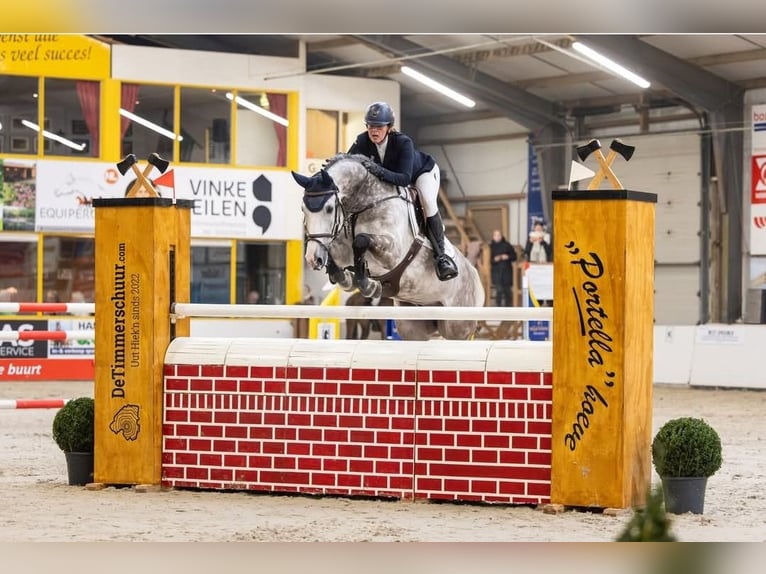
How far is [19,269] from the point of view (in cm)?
1817

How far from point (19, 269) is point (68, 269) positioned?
0.72m

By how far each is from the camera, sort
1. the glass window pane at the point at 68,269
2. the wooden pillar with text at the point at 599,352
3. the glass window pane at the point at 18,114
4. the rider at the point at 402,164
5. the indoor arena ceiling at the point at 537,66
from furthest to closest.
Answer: the glass window pane at the point at 68,269 < the glass window pane at the point at 18,114 < the indoor arena ceiling at the point at 537,66 < the rider at the point at 402,164 < the wooden pillar with text at the point at 599,352

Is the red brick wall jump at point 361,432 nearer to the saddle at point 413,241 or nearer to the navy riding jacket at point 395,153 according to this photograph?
the saddle at point 413,241

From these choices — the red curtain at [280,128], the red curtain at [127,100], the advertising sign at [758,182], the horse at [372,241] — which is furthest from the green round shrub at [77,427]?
the advertising sign at [758,182]

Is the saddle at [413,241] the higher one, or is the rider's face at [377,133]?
the rider's face at [377,133]

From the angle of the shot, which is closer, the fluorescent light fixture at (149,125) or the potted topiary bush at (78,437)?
the potted topiary bush at (78,437)

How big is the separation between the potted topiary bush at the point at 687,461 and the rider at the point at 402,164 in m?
2.24

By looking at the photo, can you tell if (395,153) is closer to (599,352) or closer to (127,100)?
(599,352)

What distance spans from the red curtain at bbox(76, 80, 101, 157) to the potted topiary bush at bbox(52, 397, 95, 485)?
12991 millimetres

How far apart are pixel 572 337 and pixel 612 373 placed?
0.77 feet

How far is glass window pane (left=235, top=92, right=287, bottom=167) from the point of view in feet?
64.5

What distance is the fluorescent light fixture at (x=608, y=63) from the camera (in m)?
16.5

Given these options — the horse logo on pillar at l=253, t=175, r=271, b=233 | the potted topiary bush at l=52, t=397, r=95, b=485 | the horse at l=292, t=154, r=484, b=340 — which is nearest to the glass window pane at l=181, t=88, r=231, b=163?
the horse logo on pillar at l=253, t=175, r=271, b=233

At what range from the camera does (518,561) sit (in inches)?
105
